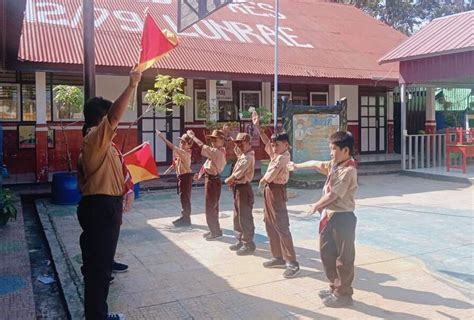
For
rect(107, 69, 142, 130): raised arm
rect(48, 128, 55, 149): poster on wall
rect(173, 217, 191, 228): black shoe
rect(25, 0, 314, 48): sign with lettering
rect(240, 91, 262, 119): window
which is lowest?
rect(173, 217, 191, 228): black shoe

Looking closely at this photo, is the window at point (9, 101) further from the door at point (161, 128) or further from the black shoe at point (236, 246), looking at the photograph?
the black shoe at point (236, 246)

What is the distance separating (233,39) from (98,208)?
42.2 ft

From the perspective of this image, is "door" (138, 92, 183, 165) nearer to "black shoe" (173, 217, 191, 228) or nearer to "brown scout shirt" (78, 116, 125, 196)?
"black shoe" (173, 217, 191, 228)

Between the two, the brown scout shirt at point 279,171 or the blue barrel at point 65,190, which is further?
the blue barrel at point 65,190

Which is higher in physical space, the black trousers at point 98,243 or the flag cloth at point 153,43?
the flag cloth at point 153,43

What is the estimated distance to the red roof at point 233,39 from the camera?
12328 millimetres

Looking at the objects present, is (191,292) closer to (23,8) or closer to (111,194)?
(111,194)

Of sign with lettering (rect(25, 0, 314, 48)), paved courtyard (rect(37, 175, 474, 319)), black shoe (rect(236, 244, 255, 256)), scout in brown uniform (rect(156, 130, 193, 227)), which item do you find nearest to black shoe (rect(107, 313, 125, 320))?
paved courtyard (rect(37, 175, 474, 319))

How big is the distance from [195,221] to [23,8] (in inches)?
158

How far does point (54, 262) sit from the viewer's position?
19.3ft

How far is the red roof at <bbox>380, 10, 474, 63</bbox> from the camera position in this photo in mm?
12281

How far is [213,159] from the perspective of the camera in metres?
6.61

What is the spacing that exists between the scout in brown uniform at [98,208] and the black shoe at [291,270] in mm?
2117

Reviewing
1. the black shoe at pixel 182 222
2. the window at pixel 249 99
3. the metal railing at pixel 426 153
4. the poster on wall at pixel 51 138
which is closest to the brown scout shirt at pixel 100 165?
the black shoe at pixel 182 222
